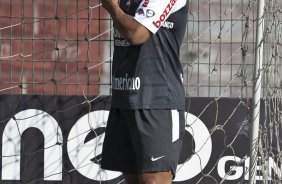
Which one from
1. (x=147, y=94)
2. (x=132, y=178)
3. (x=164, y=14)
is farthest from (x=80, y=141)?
(x=164, y=14)

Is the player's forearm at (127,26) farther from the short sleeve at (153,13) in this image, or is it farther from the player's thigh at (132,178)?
the player's thigh at (132,178)

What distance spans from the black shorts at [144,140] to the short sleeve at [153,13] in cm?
44

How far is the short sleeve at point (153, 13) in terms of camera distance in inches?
143

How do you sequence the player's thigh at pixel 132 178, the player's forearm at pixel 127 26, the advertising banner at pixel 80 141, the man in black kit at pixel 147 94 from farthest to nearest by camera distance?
1. the advertising banner at pixel 80 141
2. the player's thigh at pixel 132 178
3. the man in black kit at pixel 147 94
4. the player's forearm at pixel 127 26

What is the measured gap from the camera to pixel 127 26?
11.8 feet

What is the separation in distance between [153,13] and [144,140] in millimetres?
639

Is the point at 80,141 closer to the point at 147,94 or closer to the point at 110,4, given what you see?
the point at 147,94

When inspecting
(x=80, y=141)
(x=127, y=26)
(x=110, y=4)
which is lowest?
(x=80, y=141)

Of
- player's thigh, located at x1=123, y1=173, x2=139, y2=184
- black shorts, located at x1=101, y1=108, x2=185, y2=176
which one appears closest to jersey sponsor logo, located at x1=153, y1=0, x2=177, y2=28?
black shorts, located at x1=101, y1=108, x2=185, y2=176

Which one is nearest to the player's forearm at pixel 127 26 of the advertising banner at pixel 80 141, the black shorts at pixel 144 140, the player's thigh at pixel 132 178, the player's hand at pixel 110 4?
the player's hand at pixel 110 4

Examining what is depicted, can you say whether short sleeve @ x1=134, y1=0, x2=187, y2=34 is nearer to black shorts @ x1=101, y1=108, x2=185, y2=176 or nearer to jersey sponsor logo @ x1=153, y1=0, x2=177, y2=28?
jersey sponsor logo @ x1=153, y1=0, x2=177, y2=28

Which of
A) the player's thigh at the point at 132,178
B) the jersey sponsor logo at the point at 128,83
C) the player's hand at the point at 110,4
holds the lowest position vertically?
the player's thigh at the point at 132,178

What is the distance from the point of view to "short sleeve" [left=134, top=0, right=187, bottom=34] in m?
3.64

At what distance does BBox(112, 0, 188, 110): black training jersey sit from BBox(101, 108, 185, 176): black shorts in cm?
5
